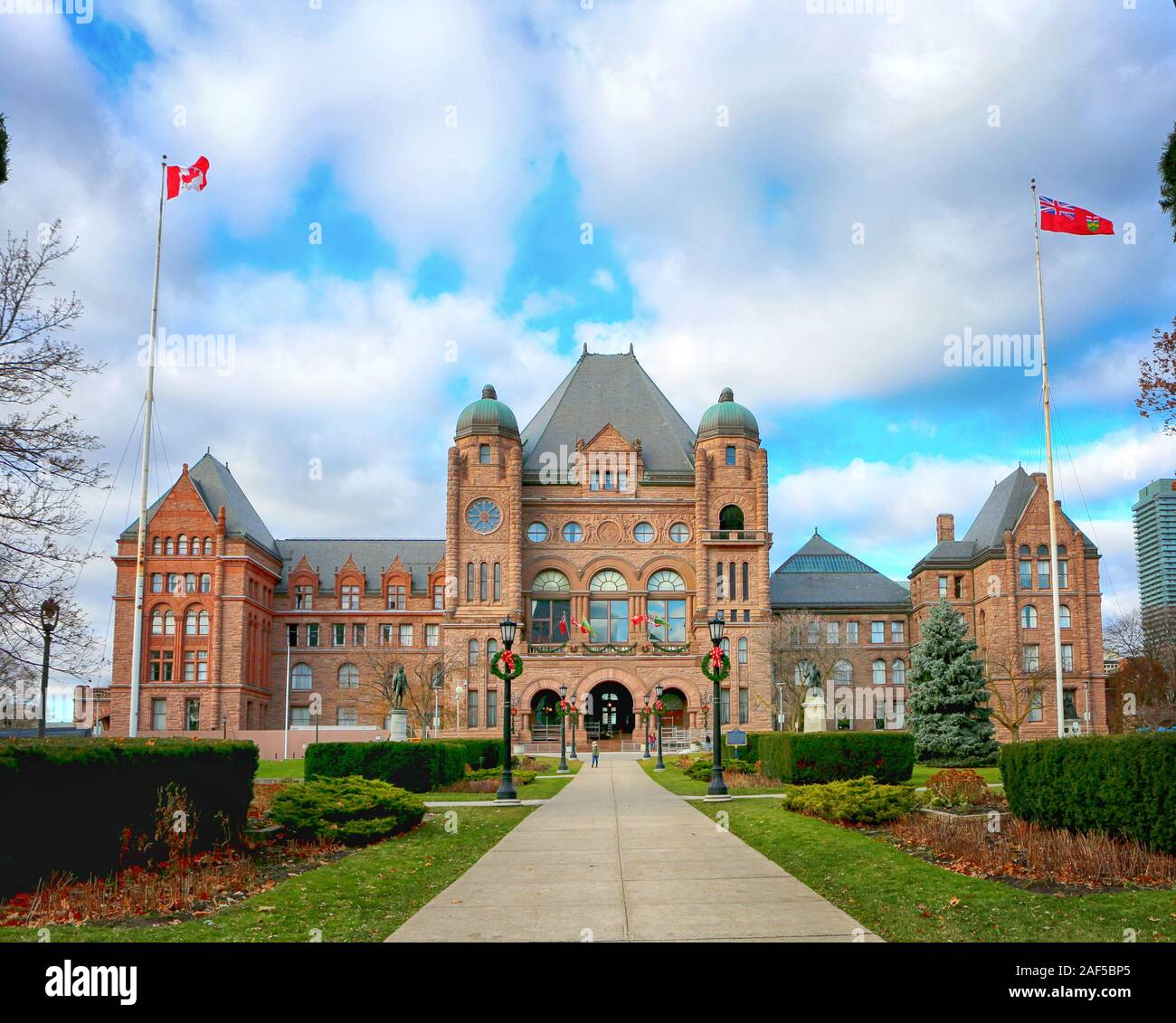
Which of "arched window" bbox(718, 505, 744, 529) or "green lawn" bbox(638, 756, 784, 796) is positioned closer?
"green lawn" bbox(638, 756, 784, 796)

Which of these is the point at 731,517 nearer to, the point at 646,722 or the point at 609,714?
the point at 646,722

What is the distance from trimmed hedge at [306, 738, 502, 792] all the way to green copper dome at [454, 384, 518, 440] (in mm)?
44142

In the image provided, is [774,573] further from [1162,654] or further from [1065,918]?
[1065,918]

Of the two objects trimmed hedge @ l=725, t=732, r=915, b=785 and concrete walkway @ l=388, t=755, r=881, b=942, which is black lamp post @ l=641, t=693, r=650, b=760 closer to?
trimmed hedge @ l=725, t=732, r=915, b=785

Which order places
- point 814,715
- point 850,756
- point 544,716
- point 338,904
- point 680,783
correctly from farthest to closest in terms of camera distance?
point 544,716
point 680,783
point 814,715
point 850,756
point 338,904

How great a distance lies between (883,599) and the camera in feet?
264

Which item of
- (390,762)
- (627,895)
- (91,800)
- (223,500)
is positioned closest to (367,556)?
(223,500)

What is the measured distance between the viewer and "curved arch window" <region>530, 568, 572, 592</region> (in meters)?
74.3

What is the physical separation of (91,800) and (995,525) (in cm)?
7247

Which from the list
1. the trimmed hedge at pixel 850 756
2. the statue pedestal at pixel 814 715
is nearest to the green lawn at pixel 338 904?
the trimmed hedge at pixel 850 756

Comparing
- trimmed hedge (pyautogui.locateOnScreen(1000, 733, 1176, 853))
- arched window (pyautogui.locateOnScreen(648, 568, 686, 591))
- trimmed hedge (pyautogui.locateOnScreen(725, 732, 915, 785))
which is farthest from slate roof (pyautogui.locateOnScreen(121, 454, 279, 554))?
trimmed hedge (pyautogui.locateOnScreen(1000, 733, 1176, 853))

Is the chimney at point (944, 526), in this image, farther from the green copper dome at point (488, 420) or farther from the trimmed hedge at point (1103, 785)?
the trimmed hedge at point (1103, 785)

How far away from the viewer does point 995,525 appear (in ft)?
247
